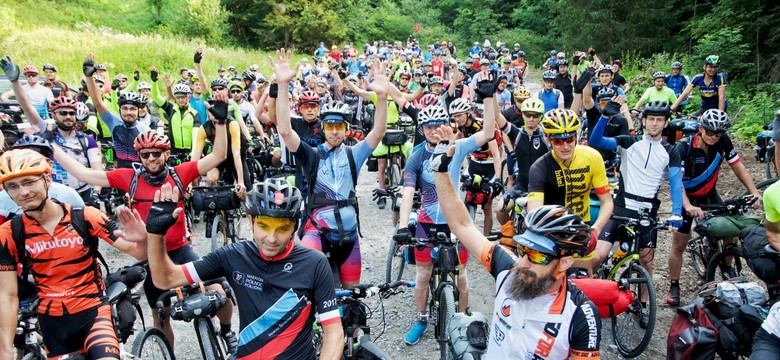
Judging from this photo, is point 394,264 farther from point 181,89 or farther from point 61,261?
point 181,89

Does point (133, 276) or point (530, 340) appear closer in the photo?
point (530, 340)

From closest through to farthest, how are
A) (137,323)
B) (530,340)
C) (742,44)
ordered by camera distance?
(530,340) → (137,323) → (742,44)

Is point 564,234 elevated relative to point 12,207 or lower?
elevated

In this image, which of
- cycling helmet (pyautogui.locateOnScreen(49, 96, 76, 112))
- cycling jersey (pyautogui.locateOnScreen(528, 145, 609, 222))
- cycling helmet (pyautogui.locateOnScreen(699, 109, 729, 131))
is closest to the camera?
cycling jersey (pyautogui.locateOnScreen(528, 145, 609, 222))

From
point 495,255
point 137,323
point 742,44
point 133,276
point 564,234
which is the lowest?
point 137,323

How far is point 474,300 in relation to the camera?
7.25 metres

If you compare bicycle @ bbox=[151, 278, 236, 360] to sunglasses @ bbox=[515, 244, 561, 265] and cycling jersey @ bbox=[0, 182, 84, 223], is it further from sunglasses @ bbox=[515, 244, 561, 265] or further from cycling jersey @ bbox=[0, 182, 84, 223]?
sunglasses @ bbox=[515, 244, 561, 265]

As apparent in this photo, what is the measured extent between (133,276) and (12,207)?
68.9 inches

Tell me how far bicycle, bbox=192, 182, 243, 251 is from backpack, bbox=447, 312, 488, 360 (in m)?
5.12

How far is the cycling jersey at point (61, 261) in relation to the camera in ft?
12.9

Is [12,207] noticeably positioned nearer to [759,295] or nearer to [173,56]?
[759,295]

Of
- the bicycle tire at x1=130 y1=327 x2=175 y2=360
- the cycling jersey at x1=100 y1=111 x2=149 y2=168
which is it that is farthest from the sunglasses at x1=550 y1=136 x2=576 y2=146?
the cycling jersey at x1=100 y1=111 x2=149 y2=168

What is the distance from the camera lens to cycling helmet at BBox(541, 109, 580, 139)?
17.1 ft

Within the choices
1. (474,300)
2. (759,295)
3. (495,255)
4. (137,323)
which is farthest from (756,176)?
(137,323)
